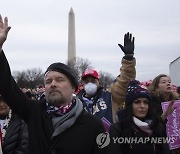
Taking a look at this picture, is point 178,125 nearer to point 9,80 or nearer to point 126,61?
point 126,61

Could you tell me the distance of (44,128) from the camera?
2805 millimetres

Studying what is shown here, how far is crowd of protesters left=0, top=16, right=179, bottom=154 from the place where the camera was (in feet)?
8.98

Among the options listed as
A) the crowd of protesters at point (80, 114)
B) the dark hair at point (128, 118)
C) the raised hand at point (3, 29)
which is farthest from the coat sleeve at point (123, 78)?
the raised hand at point (3, 29)

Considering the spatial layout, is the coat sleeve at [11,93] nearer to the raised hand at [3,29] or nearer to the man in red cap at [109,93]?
the raised hand at [3,29]

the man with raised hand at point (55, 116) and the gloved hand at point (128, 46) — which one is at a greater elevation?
the gloved hand at point (128, 46)

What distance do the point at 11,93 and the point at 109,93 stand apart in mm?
2246

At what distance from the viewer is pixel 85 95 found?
5.02 m

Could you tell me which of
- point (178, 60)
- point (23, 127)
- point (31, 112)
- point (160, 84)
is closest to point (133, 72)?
point (160, 84)

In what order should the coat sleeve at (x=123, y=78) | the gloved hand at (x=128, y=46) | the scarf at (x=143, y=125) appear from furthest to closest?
the gloved hand at (x=128, y=46), the coat sleeve at (x=123, y=78), the scarf at (x=143, y=125)

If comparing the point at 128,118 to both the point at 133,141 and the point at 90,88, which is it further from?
the point at 90,88

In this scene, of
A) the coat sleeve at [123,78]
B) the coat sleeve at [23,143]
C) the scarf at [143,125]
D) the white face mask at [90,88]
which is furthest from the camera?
the white face mask at [90,88]

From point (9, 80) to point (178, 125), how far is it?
235 cm

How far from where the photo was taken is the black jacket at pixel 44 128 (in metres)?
2.68

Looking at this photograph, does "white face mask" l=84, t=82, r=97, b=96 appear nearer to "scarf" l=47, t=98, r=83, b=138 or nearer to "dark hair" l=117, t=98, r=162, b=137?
"dark hair" l=117, t=98, r=162, b=137
